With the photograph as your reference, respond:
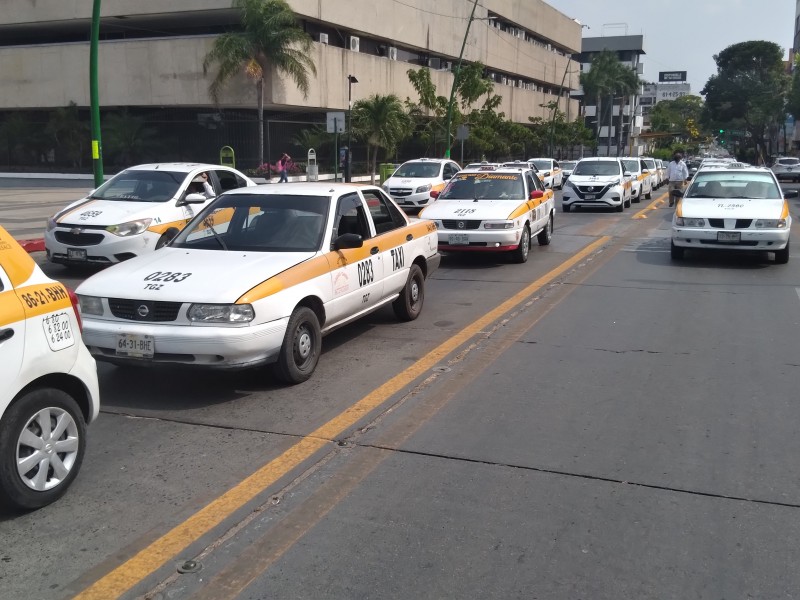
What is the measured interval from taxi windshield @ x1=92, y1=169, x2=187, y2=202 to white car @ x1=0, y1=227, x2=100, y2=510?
8747mm

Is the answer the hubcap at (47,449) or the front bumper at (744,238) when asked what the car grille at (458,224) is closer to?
the front bumper at (744,238)

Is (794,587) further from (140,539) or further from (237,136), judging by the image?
(237,136)

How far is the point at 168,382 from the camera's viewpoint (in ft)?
22.6

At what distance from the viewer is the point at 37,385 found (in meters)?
4.45

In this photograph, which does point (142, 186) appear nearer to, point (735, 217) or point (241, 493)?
point (735, 217)

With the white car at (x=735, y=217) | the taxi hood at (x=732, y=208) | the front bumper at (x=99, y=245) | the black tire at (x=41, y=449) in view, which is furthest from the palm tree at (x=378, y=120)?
the black tire at (x=41, y=449)

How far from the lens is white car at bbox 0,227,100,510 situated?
4188 mm

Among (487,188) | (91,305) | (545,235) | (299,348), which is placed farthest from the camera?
(545,235)

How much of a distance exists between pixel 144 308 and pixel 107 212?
6.87 m

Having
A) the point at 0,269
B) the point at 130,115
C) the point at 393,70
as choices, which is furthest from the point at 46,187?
the point at 0,269

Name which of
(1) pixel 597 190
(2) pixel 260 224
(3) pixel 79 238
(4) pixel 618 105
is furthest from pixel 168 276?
(4) pixel 618 105

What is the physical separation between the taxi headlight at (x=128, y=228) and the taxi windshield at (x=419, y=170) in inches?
596

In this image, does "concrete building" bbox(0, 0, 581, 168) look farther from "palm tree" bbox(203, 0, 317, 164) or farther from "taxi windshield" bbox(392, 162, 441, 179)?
"taxi windshield" bbox(392, 162, 441, 179)

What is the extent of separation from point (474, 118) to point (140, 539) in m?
50.6
